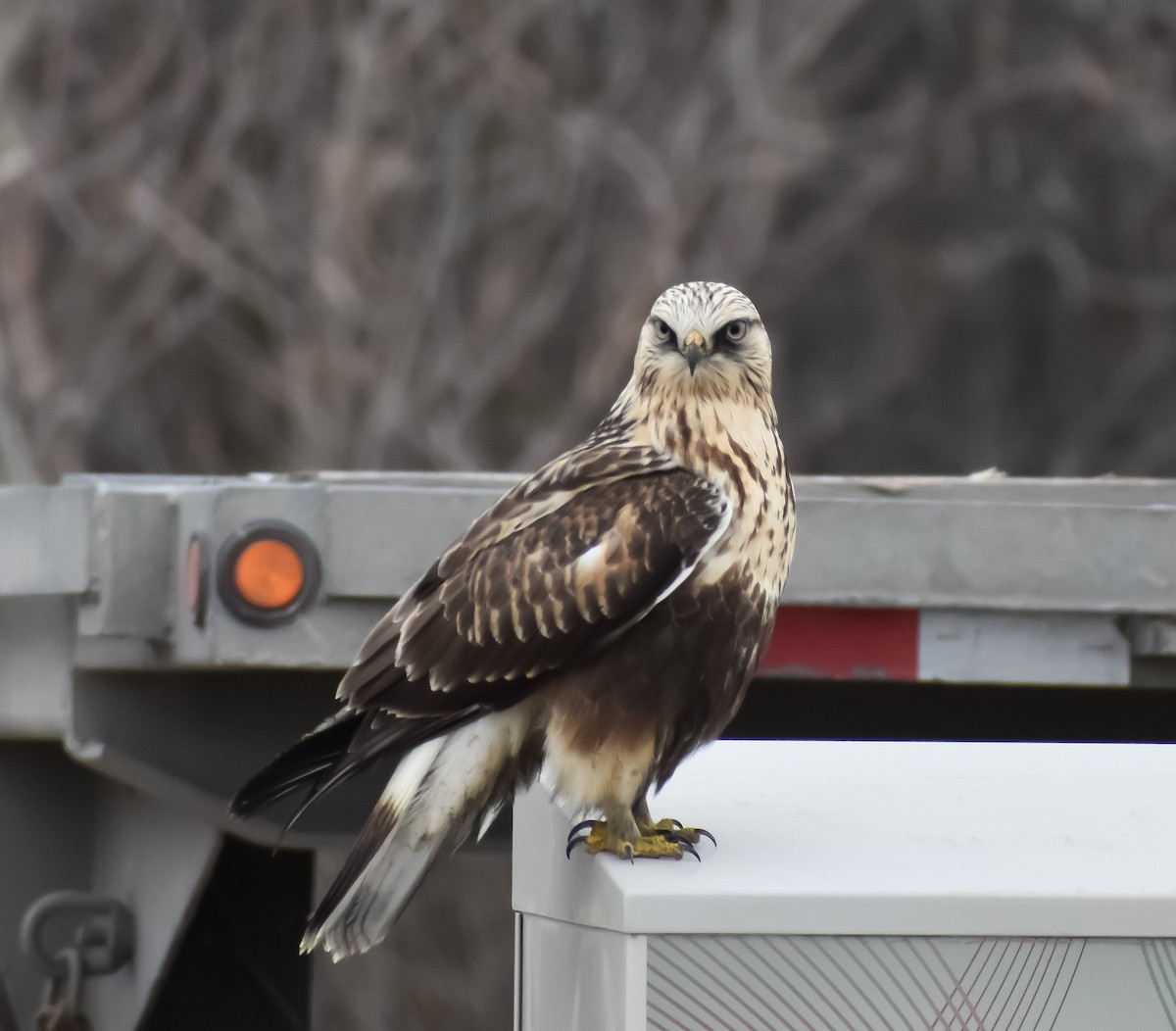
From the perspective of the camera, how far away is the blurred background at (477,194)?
9.43 meters

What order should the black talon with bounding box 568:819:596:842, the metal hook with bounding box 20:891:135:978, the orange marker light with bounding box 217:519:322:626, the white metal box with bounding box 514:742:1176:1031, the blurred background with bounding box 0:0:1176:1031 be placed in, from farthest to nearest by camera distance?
1. the blurred background with bounding box 0:0:1176:1031
2. the metal hook with bounding box 20:891:135:978
3. the orange marker light with bounding box 217:519:322:626
4. the black talon with bounding box 568:819:596:842
5. the white metal box with bounding box 514:742:1176:1031

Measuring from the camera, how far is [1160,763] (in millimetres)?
2850

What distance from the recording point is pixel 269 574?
10.6 ft

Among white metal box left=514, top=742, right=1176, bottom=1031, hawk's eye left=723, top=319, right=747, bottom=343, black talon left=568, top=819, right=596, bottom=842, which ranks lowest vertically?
white metal box left=514, top=742, right=1176, bottom=1031

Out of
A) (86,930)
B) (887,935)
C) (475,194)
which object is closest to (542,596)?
(887,935)

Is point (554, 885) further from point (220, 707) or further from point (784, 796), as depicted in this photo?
point (220, 707)

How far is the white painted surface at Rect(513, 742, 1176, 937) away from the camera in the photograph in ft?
6.48

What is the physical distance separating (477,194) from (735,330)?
7.43 meters

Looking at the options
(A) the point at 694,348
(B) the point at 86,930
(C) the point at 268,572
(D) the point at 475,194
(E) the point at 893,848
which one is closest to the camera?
(E) the point at 893,848

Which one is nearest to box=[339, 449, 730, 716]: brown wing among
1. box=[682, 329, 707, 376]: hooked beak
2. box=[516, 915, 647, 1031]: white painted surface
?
box=[682, 329, 707, 376]: hooked beak

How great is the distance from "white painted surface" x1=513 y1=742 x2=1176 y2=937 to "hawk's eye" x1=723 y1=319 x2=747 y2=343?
0.63 metres

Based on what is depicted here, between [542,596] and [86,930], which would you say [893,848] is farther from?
[86,930]

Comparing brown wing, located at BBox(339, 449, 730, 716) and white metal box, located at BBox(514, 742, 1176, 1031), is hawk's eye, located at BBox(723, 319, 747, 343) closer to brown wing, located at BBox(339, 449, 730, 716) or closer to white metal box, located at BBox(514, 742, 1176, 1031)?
brown wing, located at BBox(339, 449, 730, 716)

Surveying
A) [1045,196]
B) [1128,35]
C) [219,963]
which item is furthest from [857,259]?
[219,963]
